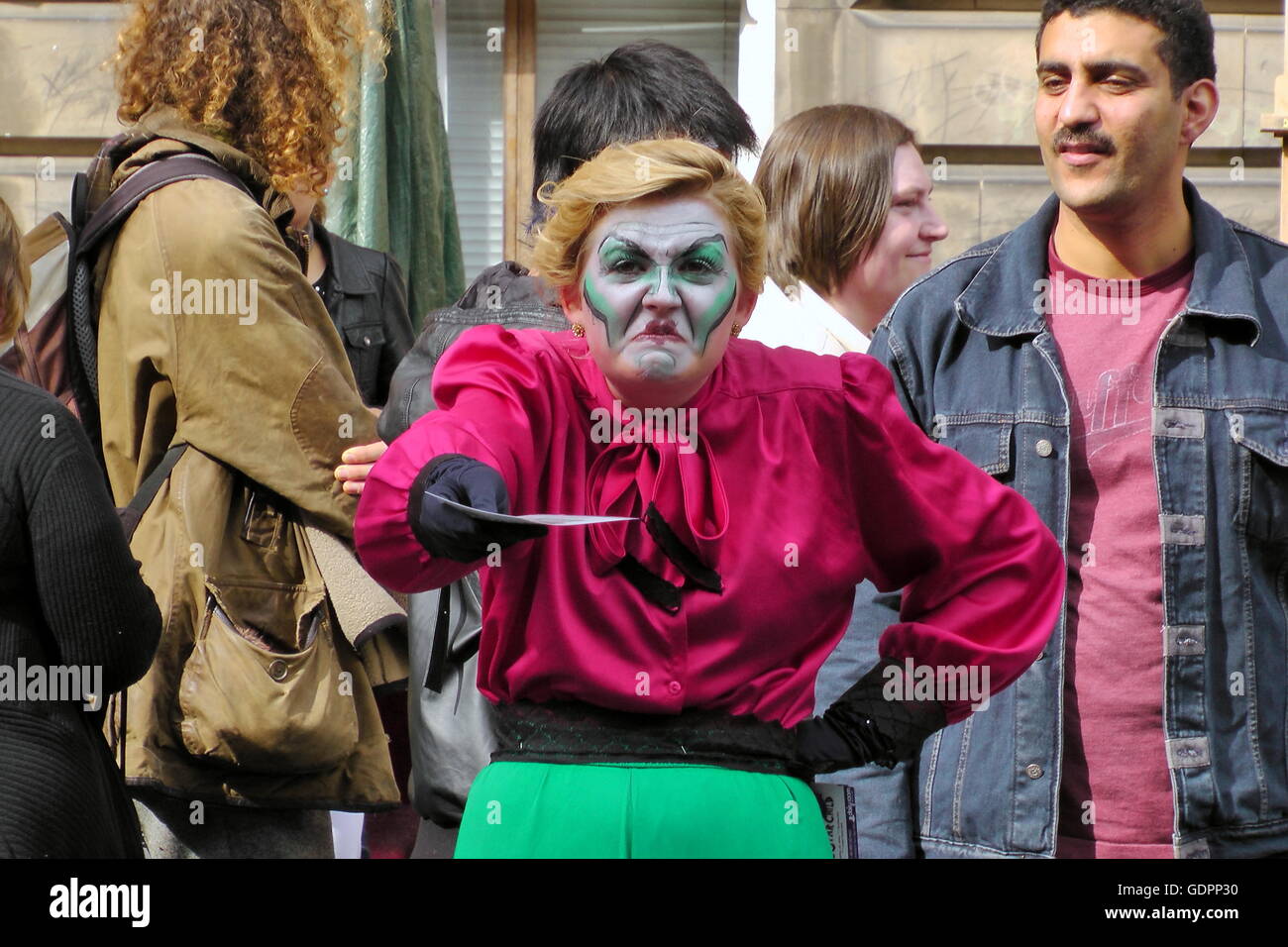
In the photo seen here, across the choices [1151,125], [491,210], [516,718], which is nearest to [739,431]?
[516,718]

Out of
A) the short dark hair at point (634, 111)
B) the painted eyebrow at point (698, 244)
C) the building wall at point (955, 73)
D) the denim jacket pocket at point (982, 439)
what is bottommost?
the denim jacket pocket at point (982, 439)

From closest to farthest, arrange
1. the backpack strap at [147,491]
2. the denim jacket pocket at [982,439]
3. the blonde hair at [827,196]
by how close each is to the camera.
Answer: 1. the denim jacket pocket at [982,439]
2. the backpack strap at [147,491]
3. the blonde hair at [827,196]

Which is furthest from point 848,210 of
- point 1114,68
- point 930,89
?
point 930,89

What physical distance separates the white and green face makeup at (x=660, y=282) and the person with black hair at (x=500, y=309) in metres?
0.77

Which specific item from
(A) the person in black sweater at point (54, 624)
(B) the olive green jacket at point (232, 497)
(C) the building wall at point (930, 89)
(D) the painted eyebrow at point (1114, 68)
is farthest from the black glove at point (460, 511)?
(C) the building wall at point (930, 89)

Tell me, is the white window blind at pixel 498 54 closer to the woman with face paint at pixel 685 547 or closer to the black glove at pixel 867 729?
the woman with face paint at pixel 685 547

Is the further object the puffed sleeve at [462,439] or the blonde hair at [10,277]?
the blonde hair at [10,277]

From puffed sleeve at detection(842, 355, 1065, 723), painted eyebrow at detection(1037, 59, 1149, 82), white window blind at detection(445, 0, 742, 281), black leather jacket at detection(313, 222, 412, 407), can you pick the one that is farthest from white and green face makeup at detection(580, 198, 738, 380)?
white window blind at detection(445, 0, 742, 281)

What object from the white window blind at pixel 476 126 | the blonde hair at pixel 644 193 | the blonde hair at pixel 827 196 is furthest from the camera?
the white window blind at pixel 476 126

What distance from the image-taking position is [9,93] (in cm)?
719

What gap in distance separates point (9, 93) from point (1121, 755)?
537 centimetres

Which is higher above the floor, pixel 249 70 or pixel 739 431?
pixel 249 70

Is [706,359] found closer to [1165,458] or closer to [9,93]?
[1165,458]

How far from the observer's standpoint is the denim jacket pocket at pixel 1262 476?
11.0ft
